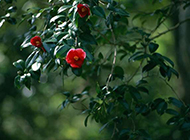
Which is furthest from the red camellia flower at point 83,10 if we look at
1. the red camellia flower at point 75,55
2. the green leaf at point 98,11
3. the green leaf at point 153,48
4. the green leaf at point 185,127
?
the green leaf at point 185,127

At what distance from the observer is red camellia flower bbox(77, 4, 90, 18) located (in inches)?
46.4

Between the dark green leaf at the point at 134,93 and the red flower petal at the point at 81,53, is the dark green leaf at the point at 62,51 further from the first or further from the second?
the dark green leaf at the point at 134,93

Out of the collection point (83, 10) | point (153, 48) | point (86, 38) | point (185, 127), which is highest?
point (83, 10)

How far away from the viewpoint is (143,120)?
305 centimetres

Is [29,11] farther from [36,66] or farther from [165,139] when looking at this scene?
[165,139]

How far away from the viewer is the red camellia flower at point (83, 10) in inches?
46.4

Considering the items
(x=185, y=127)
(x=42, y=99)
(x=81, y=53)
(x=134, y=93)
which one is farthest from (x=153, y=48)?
(x=42, y=99)

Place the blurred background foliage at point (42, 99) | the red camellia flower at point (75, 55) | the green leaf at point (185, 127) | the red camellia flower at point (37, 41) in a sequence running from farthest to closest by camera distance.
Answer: the blurred background foliage at point (42, 99)
the green leaf at point (185, 127)
the red camellia flower at point (37, 41)
the red camellia flower at point (75, 55)

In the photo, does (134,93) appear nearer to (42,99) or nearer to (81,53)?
(81,53)

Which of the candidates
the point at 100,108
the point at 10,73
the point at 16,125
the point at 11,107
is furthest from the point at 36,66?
the point at 16,125

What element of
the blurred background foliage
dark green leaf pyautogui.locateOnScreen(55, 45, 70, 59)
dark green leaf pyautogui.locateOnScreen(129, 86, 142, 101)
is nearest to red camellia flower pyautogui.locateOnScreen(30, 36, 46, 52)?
dark green leaf pyautogui.locateOnScreen(55, 45, 70, 59)

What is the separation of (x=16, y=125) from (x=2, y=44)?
69.1 inches

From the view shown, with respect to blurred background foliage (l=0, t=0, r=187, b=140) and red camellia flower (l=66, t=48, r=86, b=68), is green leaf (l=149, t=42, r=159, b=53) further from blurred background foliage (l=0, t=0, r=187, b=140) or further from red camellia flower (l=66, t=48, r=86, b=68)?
blurred background foliage (l=0, t=0, r=187, b=140)

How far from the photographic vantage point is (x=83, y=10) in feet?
3.91
